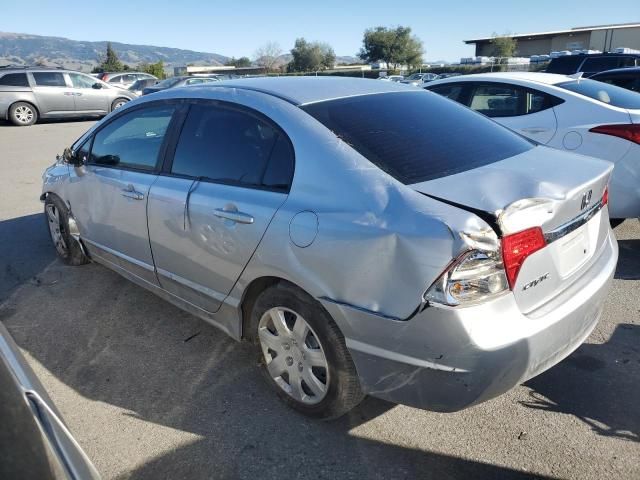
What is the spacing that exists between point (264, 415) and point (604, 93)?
4.69 metres

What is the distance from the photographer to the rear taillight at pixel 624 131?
443 cm

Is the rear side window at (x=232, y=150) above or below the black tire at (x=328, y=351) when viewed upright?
above

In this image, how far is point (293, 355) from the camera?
2588mm

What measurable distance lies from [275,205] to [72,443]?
1.35 metres

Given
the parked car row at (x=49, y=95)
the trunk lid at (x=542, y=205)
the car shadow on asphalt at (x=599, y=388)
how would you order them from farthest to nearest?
the parked car row at (x=49, y=95), the car shadow on asphalt at (x=599, y=388), the trunk lid at (x=542, y=205)

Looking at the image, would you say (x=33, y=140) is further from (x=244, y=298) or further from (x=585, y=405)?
(x=585, y=405)

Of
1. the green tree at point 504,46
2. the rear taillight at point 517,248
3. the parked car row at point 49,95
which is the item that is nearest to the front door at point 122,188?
the rear taillight at point 517,248

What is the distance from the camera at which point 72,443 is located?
4.65ft

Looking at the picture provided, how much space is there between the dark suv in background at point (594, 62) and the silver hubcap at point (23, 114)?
16340 millimetres

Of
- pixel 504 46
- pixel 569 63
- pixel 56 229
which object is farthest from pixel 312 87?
pixel 504 46

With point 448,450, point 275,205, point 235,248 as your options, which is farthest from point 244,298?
point 448,450

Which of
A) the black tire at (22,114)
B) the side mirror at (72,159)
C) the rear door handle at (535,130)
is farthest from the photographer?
the black tire at (22,114)

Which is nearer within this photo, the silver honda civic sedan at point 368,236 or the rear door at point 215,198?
the silver honda civic sedan at point 368,236

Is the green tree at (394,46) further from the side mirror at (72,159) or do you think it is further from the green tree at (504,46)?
the side mirror at (72,159)
